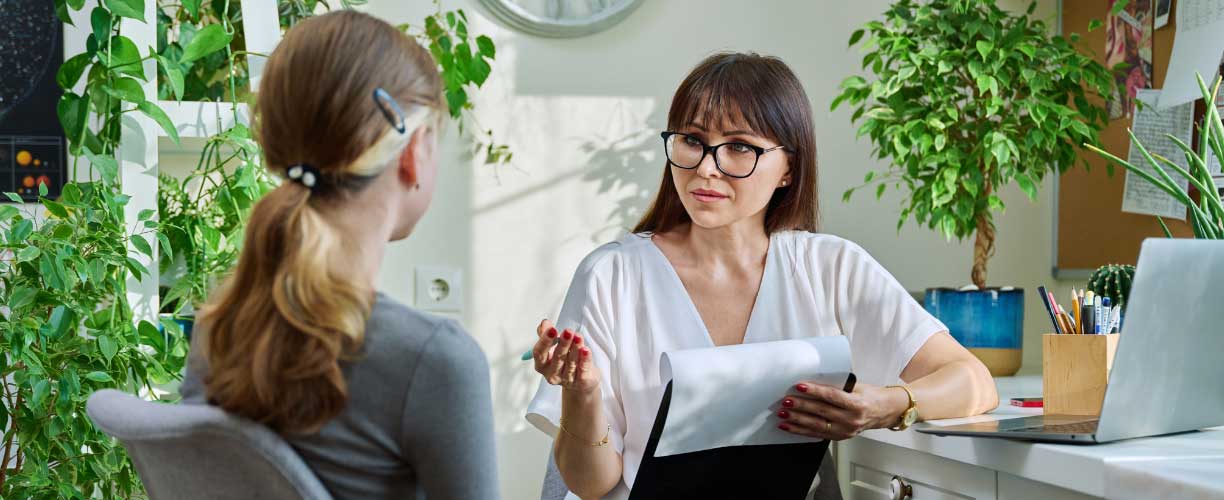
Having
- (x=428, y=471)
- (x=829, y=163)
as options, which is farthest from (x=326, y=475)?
(x=829, y=163)

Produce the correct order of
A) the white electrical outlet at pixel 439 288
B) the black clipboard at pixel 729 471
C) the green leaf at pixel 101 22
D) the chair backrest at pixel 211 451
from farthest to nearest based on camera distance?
1. the white electrical outlet at pixel 439 288
2. the green leaf at pixel 101 22
3. the black clipboard at pixel 729 471
4. the chair backrest at pixel 211 451

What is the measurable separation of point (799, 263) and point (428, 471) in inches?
36.2

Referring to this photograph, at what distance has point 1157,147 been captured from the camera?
204cm

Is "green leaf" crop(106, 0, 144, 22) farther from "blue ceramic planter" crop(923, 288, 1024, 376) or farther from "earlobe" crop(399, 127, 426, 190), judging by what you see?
"blue ceramic planter" crop(923, 288, 1024, 376)

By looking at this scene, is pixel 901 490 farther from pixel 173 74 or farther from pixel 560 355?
pixel 173 74

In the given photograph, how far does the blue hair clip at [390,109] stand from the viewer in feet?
2.54

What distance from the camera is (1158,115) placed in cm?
202

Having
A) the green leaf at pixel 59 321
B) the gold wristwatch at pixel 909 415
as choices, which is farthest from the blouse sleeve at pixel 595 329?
the green leaf at pixel 59 321

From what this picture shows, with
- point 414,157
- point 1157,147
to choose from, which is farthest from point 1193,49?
point 414,157

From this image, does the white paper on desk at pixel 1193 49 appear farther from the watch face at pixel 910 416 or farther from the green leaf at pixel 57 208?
the green leaf at pixel 57 208

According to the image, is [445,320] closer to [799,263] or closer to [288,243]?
[288,243]

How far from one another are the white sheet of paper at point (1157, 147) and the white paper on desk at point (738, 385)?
1.07 meters

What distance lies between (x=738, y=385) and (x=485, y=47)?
3.45 ft

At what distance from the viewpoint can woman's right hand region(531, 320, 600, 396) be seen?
104 centimetres
